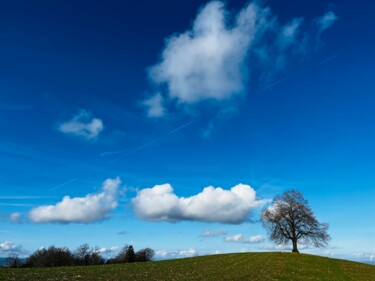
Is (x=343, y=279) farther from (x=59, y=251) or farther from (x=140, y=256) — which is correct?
(x=59, y=251)

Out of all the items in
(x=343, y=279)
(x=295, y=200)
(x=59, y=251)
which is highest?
(x=295, y=200)

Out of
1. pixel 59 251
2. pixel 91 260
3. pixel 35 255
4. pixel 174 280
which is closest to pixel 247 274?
pixel 174 280

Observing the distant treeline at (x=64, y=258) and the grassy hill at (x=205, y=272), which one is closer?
the grassy hill at (x=205, y=272)

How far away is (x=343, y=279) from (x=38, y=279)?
34.0 m

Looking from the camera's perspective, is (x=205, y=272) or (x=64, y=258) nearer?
(x=205, y=272)

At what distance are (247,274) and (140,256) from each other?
9527 centimetres

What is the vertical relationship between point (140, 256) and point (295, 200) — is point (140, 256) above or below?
below

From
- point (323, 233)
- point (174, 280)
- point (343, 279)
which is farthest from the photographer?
point (323, 233)

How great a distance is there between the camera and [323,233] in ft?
244

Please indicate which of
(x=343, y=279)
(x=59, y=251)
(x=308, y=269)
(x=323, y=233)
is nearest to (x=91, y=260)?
(x=59, y=251)

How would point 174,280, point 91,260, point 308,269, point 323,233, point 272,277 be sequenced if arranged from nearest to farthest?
1. point 174,280
2. point 272,277
3. point 308,269
4. point 323,233
5. point 91,260

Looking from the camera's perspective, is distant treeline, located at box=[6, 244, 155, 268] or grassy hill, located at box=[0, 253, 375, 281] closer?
grassy hill, located at box=[0, 253, 375, 281]

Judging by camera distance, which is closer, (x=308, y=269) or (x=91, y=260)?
(x=308, y=269)

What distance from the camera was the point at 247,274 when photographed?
123 feet
